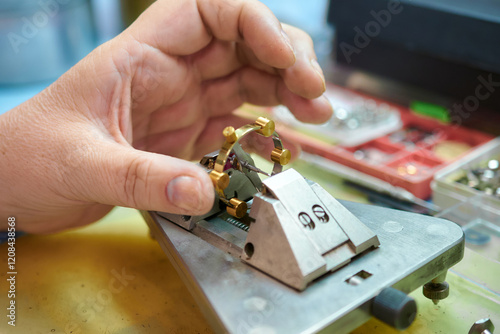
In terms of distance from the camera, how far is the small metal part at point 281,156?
2.53ft

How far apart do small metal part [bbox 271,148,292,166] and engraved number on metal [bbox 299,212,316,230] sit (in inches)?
4.4

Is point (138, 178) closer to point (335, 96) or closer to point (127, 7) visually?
point (335, 96)

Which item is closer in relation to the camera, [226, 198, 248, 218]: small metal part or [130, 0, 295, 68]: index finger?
[226, 198, 248, 218]: small metal part

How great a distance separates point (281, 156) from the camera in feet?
2.53

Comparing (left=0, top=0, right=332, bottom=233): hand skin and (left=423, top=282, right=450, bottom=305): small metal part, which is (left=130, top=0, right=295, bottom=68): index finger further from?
Result: (left=423, top=282, right=450, bottom=305): small metal part

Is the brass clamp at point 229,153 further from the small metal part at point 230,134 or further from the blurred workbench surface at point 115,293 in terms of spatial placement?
the blurred workbench surface at point 115,293

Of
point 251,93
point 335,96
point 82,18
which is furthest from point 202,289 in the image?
point 82,18

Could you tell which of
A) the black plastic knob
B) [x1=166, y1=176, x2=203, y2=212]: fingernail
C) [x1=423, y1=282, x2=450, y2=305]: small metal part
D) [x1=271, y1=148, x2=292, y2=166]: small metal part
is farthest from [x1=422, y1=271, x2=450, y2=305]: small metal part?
[x1=166, y1=176, x2=203, y2=212]: fingernail

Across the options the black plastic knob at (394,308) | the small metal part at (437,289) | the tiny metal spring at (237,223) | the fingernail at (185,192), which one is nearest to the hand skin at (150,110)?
the fingernail at (185,192)

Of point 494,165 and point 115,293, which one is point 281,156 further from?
point 494,165

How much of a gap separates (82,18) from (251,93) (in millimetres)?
1294

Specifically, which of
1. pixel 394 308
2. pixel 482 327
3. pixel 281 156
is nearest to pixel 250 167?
pixel 281 156

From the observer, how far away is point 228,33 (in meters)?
1.04

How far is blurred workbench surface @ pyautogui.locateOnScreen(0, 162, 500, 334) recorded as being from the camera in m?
0.81
